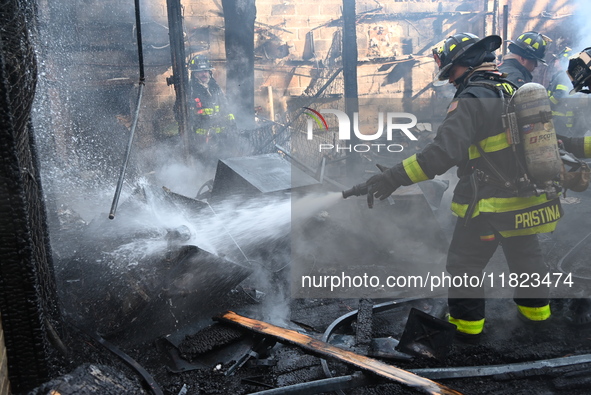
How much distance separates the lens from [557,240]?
19.7 feet

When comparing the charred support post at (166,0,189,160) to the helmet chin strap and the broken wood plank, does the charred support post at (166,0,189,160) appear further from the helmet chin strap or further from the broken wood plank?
the helmet chin strap

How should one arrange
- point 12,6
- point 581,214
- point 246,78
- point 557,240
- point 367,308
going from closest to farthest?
point 12,6
point 367,308
point 557,240
point 581,214
point 246,78

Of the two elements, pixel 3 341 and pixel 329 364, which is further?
pixel 329 364

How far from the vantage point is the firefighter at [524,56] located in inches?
228

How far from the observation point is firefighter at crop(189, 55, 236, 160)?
8969 mm

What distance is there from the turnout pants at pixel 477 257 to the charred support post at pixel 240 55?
7707 mm

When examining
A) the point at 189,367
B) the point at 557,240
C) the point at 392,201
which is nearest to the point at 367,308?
the point at 189,367

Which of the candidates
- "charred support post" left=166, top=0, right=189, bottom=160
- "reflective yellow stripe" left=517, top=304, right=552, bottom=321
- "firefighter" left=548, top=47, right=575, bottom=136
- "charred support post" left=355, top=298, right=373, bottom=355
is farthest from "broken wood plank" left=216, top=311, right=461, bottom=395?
"firefighter" left=548, top=47, right=575, bottom=136

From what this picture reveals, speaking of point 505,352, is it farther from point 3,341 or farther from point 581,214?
point 581,214

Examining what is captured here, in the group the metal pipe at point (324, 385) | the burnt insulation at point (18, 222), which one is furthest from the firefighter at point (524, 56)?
the burnt insulation at point (18, 222)

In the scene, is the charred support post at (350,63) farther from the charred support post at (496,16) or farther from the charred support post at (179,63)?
the charred support post at (496,16)

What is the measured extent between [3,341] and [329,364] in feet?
6.56

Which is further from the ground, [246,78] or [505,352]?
[246,78]

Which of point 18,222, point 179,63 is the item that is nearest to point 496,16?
point 179,63
